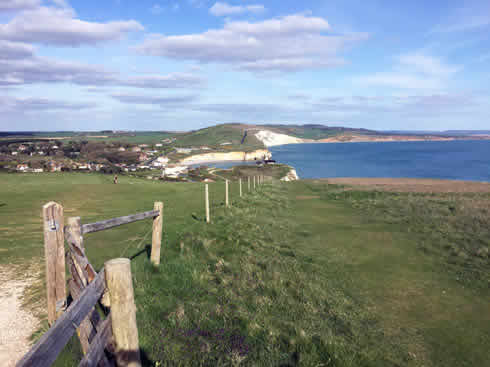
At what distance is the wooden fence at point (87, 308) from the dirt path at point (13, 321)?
55 centimetres

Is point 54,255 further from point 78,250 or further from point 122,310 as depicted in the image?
point 122,310

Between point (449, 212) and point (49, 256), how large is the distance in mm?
19251

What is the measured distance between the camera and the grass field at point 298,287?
486cm

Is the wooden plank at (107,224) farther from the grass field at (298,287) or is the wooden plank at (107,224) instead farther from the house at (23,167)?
the house at (23,167)

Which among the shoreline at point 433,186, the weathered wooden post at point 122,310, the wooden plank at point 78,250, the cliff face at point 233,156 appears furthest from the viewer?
the cliff face at point 233,156

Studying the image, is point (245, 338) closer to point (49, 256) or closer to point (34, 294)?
point (49, 256)

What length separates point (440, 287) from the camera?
805 cm

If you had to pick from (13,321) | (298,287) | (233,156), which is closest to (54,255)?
(13,321)

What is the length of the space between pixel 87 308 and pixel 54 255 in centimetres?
263

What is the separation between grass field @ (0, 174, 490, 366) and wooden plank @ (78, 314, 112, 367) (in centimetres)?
172

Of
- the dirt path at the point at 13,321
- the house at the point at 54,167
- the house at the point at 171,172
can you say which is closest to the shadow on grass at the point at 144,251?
the dirt path at the point at 13,321

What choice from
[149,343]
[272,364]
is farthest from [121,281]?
[272,364]

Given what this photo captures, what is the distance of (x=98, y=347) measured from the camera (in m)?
2.63

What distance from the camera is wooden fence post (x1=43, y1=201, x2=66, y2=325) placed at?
4461mm
